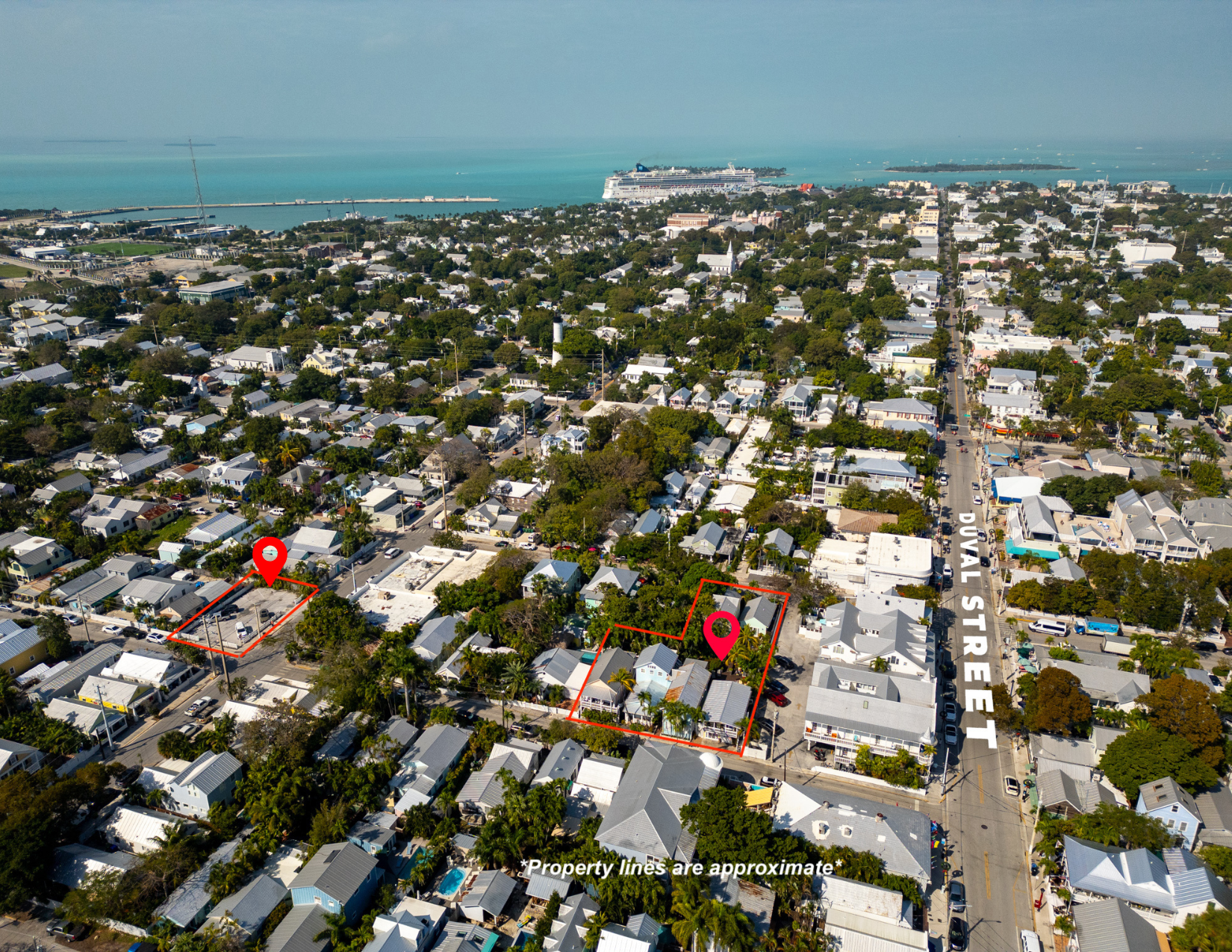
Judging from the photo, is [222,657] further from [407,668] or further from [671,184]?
[671,184]

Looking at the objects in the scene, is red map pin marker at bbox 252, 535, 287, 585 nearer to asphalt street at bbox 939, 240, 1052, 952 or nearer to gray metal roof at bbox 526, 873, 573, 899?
gray metal roof at bbox 526, 873, 573, 899

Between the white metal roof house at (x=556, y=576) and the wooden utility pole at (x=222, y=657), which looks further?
the white metal roof house at (x=556, y=576)

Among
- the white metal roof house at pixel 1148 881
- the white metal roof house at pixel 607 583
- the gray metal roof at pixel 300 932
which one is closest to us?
the gray metal roof at pixel 300 932

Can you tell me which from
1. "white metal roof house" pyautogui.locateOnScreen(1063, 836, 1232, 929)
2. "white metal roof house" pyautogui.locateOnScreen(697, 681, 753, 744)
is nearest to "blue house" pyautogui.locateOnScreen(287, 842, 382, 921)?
"white metal roof house" pyautogui.locateOnScreen(697, 681, 753, 744)

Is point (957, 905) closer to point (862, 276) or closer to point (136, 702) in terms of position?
point (136, 702)

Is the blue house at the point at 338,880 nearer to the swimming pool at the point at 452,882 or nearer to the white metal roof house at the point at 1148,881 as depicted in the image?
the swimming pool at the point at 452,882

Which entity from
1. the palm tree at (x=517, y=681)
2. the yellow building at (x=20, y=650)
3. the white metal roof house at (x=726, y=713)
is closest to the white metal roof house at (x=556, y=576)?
the palm tree at (x=517, y=681)
